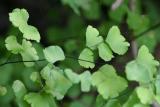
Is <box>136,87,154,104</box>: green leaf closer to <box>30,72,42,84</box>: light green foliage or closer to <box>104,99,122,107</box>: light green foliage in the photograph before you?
<box>104,99,122,107</box>: light green foliage

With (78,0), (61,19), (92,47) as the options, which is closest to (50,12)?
(61,19)

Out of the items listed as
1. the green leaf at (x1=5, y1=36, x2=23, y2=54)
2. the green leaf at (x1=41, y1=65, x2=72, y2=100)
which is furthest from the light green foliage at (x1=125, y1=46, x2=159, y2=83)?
the green leaf at (x1=5, y1=36, x2=23, y2=54)

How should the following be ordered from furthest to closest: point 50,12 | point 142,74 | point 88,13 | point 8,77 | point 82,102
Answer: point 50,12 → point 88,13 → point 82,102 → point 8,77 → point 142,74

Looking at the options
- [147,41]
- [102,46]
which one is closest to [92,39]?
[102,46]

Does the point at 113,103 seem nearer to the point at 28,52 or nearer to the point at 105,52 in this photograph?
the point at 105,52

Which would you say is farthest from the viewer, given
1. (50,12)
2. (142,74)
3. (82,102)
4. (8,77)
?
(50,12)

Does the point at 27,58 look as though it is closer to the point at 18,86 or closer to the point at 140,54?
the point at 18,86

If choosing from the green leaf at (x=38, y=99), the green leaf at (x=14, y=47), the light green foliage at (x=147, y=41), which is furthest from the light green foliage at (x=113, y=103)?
the light green foliage at (x=147, y=41)
